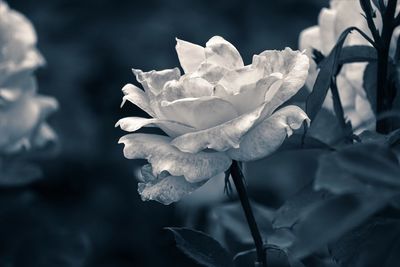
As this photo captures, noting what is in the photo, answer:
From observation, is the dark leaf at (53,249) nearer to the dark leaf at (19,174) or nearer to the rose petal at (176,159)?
the dark leaf at (19,174)

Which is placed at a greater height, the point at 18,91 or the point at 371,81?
the point at 371,81

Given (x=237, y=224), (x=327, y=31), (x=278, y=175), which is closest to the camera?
(x=327, y=31)

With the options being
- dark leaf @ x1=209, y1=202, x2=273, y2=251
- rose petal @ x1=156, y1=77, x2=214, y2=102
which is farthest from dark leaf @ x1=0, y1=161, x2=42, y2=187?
rose petal @ x1=156, y1=77, x2=214, y2=102

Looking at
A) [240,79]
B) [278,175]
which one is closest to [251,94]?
[240,79]

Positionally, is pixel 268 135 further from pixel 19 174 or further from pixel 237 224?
pixel 19 174

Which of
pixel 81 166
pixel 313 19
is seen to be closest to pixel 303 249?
pixel 81 166

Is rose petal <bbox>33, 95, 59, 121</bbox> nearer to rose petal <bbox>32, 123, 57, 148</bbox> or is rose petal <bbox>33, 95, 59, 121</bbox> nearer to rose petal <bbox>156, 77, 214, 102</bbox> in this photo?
rose petal <bbox>32, 123, 57, 148</bbox>

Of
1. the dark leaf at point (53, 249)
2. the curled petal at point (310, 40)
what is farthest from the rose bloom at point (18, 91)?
the curled petal at point (310, 40)
